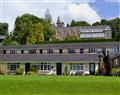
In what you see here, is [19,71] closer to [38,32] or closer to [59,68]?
[59,68]

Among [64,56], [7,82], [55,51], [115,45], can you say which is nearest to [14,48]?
[55,51]

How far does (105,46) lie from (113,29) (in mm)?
68379

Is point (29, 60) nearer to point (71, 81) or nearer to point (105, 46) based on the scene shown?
point (105, 46)

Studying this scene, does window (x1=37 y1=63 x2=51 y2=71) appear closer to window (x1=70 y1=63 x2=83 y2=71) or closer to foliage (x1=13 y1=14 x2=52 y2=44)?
window (x1=70 y1=63 x2=83 y2=71)

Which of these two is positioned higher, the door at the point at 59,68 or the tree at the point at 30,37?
the tree at the point at 30,37

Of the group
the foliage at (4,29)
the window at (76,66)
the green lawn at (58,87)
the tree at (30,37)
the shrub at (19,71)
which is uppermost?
the foliage at (4,29)

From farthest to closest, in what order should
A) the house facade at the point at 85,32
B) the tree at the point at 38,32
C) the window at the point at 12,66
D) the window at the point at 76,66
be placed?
the house facade at the point at 85,32
the tree at the point at 38,32
the window at the point at 12,66
the window at the point at 76,66

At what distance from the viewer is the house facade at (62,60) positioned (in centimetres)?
7719

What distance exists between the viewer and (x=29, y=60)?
3159 inches

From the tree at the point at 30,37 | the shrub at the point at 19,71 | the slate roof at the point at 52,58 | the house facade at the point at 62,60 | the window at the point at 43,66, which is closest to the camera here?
the shrub at the point at 19,71

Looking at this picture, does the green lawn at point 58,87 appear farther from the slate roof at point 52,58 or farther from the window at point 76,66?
the slate roof at point 52,58

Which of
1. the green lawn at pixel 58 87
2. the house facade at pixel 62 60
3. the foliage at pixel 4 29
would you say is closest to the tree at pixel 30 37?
the house facade at pixel 62 60

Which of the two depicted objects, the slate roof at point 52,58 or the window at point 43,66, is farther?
the window at point 43,66

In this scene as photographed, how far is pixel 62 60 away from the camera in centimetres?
7881
